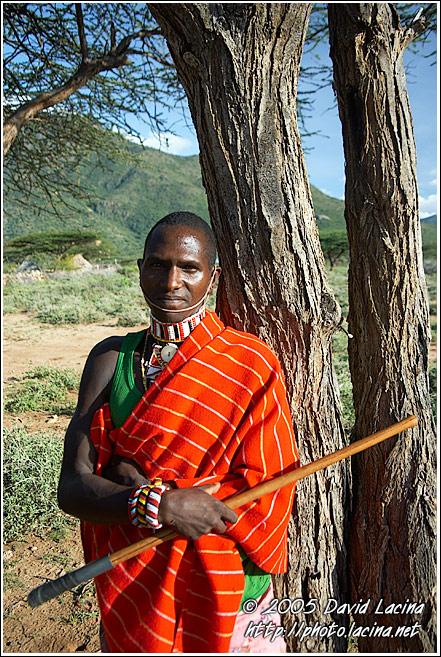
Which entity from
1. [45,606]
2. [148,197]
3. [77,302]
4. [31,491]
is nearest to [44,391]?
[31,491]

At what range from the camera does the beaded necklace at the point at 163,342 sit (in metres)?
1.54

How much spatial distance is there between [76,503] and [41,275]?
22.6 meters

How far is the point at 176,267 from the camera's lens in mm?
1479

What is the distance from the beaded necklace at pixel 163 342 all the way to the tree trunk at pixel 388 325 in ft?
2.64

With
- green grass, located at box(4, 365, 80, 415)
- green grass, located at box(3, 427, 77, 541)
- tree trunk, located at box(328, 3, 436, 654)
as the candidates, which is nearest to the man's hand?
tree trunk, located at box(328, 3, 436, 654)

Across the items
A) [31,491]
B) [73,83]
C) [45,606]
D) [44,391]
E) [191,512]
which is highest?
[73,83]

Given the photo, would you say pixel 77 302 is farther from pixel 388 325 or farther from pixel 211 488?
pixel 211 488

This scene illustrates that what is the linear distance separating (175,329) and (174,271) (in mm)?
190

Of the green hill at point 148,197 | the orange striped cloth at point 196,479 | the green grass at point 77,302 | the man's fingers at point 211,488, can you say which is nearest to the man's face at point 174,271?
the orange striped cloth at point 196,479

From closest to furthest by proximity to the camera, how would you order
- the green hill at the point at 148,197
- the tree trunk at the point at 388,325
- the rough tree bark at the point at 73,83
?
1. the tree trunk at the point at 388,325
2. the rough tree bark at the point at 73,83
3. the green hill at the point at 148,197

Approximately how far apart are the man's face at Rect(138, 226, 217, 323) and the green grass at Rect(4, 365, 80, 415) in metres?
4.30

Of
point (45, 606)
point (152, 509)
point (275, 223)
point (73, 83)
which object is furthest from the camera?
point (73, 83)

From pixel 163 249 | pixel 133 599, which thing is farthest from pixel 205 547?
pixel 163 249

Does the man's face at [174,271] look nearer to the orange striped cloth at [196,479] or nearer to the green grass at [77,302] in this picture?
the orange striped cloth at [196,479]
